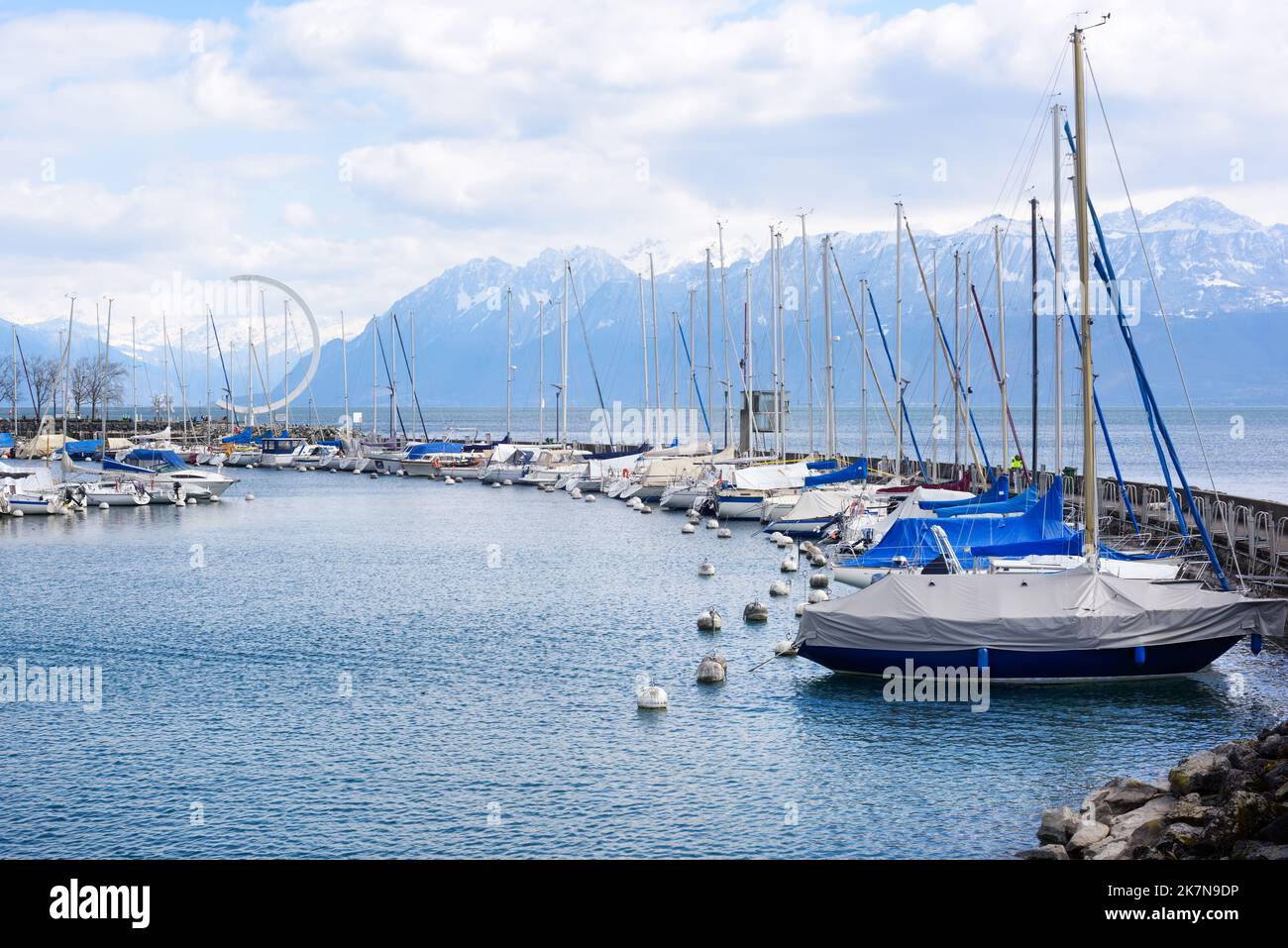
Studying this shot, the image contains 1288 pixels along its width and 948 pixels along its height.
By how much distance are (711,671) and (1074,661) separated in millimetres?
8229

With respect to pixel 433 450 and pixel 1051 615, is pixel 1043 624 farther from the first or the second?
pixel 433 450

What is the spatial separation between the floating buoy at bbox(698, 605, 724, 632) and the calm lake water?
93 centimetres

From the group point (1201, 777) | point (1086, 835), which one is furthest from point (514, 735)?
point (1201, 777)

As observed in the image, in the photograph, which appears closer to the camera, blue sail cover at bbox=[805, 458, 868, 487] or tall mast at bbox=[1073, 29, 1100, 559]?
tall mast at bbox=[1073, 29, 1100, 559]

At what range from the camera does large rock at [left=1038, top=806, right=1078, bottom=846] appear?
18647 mm

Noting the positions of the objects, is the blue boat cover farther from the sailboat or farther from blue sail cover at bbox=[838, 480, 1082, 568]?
the sailboat

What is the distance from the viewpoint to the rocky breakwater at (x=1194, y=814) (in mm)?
16172

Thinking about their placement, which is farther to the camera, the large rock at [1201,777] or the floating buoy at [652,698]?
the floating buoy at [652,698]

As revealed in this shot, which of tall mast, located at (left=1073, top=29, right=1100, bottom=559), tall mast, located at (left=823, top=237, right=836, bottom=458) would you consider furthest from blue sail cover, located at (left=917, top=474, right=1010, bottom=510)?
tall mast, located at (left=823, top=237, right=836, bottom=458)

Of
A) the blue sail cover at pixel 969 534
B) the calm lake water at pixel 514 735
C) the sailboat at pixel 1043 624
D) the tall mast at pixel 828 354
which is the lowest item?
the calm lake water at pixel 514 735

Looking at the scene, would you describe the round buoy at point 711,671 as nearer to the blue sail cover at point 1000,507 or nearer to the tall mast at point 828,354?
the blue sail cover at point 1000,507

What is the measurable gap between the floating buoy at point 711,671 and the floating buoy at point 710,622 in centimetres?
631

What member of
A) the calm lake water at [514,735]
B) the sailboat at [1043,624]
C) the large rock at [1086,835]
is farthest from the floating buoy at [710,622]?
the large rock at [1086,835]

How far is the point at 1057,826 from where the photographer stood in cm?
1880
